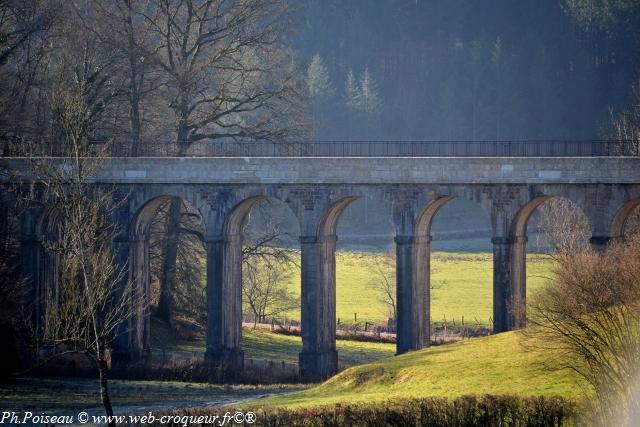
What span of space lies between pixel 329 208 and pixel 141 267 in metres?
8.72

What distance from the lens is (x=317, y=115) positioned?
111 metres

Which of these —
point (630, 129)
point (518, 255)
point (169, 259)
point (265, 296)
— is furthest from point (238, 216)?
point (630, 129)

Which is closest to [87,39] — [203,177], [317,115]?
[203,177]

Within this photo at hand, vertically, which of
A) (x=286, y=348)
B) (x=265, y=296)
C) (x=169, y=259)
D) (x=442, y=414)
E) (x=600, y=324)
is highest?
(x=169, y=259)

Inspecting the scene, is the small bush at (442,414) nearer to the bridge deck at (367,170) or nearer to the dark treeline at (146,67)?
the bridge deck at (367,170)

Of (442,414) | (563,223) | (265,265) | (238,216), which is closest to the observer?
(442,414)

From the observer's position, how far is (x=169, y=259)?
5497 cm

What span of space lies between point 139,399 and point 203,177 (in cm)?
1064

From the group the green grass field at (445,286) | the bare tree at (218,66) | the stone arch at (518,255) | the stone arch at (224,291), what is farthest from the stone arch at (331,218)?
the green grass field at (445,286)

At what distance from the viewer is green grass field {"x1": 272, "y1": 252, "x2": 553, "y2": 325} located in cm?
6438

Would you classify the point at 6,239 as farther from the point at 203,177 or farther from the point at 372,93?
the point at 372,93

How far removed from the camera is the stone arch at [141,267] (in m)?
48.0

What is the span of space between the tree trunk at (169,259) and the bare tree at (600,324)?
2334cm

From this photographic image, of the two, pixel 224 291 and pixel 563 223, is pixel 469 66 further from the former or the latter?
pixel 224 291
